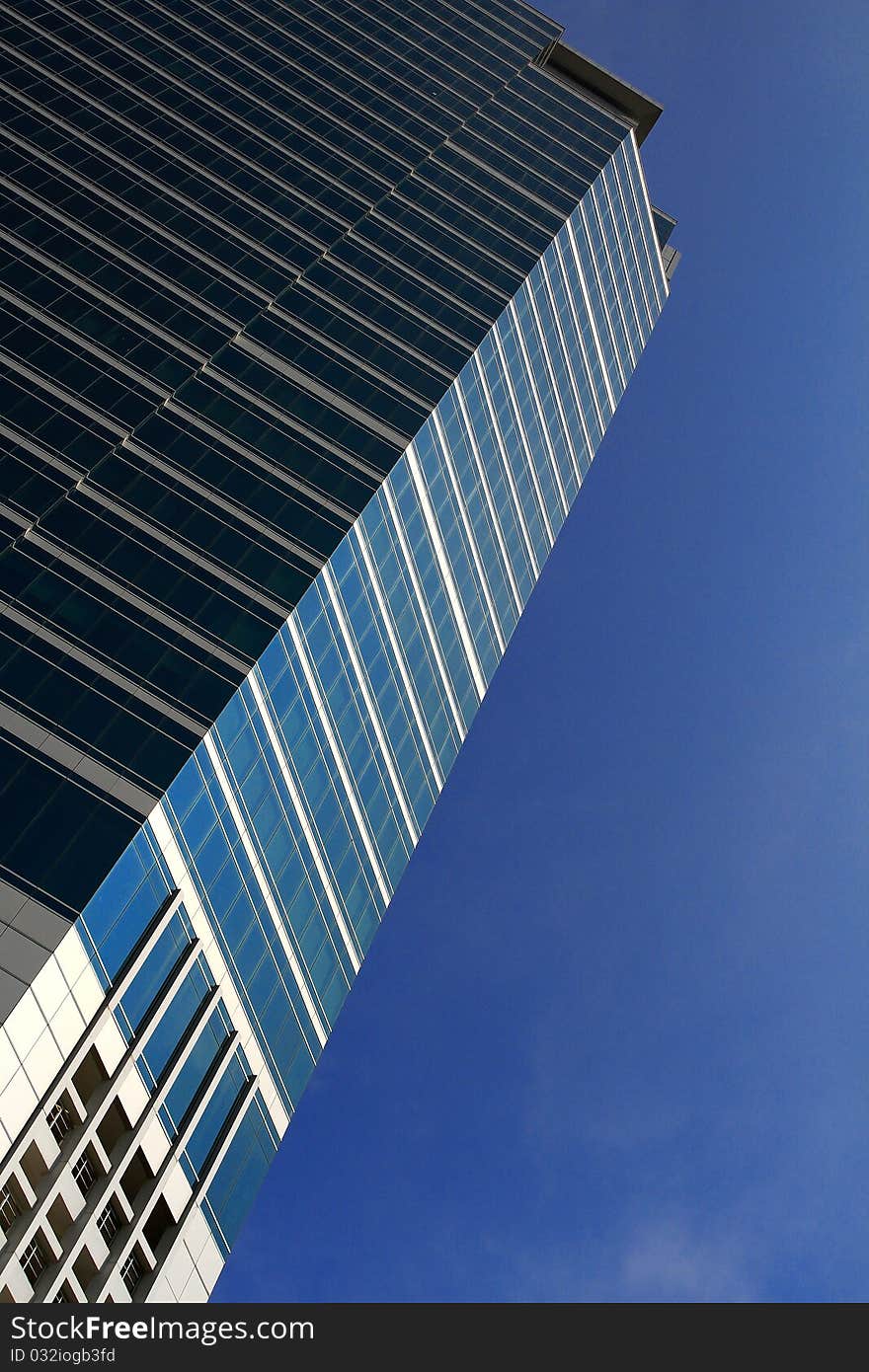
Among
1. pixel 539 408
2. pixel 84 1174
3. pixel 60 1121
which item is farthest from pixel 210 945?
pixel 539 408

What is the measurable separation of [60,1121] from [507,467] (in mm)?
51798

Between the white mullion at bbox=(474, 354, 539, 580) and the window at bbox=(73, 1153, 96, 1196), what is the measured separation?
165 ft

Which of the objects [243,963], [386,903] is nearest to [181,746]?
[243,963]

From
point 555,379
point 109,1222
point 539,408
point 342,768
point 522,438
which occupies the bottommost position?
point 109,1222

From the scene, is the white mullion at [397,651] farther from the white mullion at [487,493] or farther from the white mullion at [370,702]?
the white mullion at [487,493]

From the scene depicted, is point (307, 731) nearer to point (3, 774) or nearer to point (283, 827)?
point (283, 827)

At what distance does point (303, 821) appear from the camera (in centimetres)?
4884

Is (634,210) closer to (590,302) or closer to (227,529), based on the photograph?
(590,302)

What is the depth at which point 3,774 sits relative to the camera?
37.8 metres

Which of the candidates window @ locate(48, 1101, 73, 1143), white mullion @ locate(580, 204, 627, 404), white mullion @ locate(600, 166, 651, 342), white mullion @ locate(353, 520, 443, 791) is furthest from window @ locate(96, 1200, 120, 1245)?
white mullion @ locate(600, 166, 651, 342)

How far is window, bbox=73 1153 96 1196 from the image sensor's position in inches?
1369
